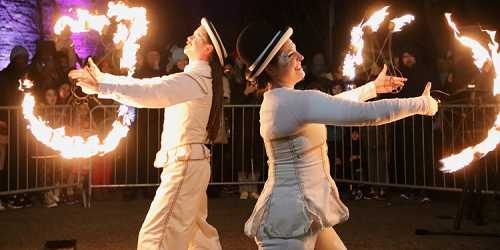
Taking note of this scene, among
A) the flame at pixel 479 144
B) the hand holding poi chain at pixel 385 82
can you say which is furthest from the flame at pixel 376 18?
the hand holding poi chain at pixel 385 82

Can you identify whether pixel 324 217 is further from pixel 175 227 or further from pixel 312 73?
pixel 312 73

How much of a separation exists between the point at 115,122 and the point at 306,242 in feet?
9.80

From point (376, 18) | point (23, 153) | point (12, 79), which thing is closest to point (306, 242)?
point (376, 18)

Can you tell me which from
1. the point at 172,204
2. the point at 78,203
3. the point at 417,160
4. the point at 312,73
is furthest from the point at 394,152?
the point at 172,204

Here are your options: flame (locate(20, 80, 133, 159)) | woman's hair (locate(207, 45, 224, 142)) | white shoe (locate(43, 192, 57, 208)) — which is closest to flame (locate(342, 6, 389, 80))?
woman's hair (locate(207, 45, 224, 142))

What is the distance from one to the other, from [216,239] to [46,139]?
5.46 feet

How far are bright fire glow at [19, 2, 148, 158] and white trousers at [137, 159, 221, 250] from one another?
1.01 meters

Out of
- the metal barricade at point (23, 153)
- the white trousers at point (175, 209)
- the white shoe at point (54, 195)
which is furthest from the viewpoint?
the white shoe at point (54, 195)

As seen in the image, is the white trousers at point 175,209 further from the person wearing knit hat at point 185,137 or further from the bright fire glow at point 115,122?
the bright fire glow at point 115,122

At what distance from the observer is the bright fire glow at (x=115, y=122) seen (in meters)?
5.13

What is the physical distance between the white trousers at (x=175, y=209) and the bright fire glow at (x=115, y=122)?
101 centimetres

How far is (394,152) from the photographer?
9.56 m

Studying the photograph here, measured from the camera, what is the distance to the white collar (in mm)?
4629

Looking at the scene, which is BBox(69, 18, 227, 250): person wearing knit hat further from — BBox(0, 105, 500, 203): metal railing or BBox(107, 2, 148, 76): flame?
BBox(0, 105, 500, 203): metal railing
